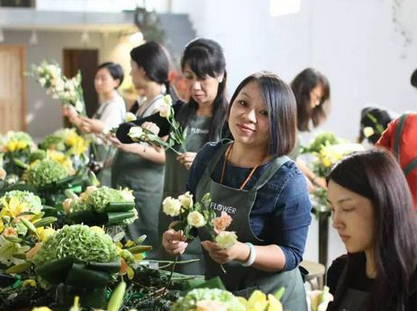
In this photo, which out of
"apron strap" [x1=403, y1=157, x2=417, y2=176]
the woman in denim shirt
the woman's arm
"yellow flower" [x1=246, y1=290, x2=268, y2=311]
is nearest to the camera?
"yellow flower" [x1=246, y1=290, x2=268, y2=311]

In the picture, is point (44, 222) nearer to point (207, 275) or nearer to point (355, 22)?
point (207, 275)

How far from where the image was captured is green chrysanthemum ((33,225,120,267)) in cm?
160

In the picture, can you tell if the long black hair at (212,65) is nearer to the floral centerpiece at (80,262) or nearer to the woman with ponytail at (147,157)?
the woman with ponytail at (147,157)

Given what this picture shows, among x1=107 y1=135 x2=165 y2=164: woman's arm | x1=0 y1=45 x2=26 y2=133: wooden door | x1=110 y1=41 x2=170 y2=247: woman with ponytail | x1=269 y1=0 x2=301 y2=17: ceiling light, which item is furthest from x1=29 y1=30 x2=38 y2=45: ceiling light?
x1=107 y1=135 x2=165 y2=164: woman's arm

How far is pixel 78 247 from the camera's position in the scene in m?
1.60

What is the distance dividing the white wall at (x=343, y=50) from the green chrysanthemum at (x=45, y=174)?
2.56 metres

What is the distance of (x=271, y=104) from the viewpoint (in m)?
2.00

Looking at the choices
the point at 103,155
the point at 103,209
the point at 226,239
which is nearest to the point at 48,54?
the point at 103,155

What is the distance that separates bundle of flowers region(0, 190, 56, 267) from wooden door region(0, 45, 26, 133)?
13026 millimetres

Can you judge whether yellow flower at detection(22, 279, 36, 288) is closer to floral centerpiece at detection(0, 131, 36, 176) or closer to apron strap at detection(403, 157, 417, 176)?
apron strap at detection(403, 157, 417, 176)

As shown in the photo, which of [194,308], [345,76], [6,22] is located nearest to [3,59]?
[6,22]

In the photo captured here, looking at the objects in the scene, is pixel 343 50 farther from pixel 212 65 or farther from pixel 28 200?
pixel 28 200

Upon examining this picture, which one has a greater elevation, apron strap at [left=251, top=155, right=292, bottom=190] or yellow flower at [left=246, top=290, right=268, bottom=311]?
apron strap at [left=251, top=155, right=292, bottom=190]

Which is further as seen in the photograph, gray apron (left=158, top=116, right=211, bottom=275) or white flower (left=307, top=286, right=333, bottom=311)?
gray apron (left=158, top=116, right=211, bottom=275)
